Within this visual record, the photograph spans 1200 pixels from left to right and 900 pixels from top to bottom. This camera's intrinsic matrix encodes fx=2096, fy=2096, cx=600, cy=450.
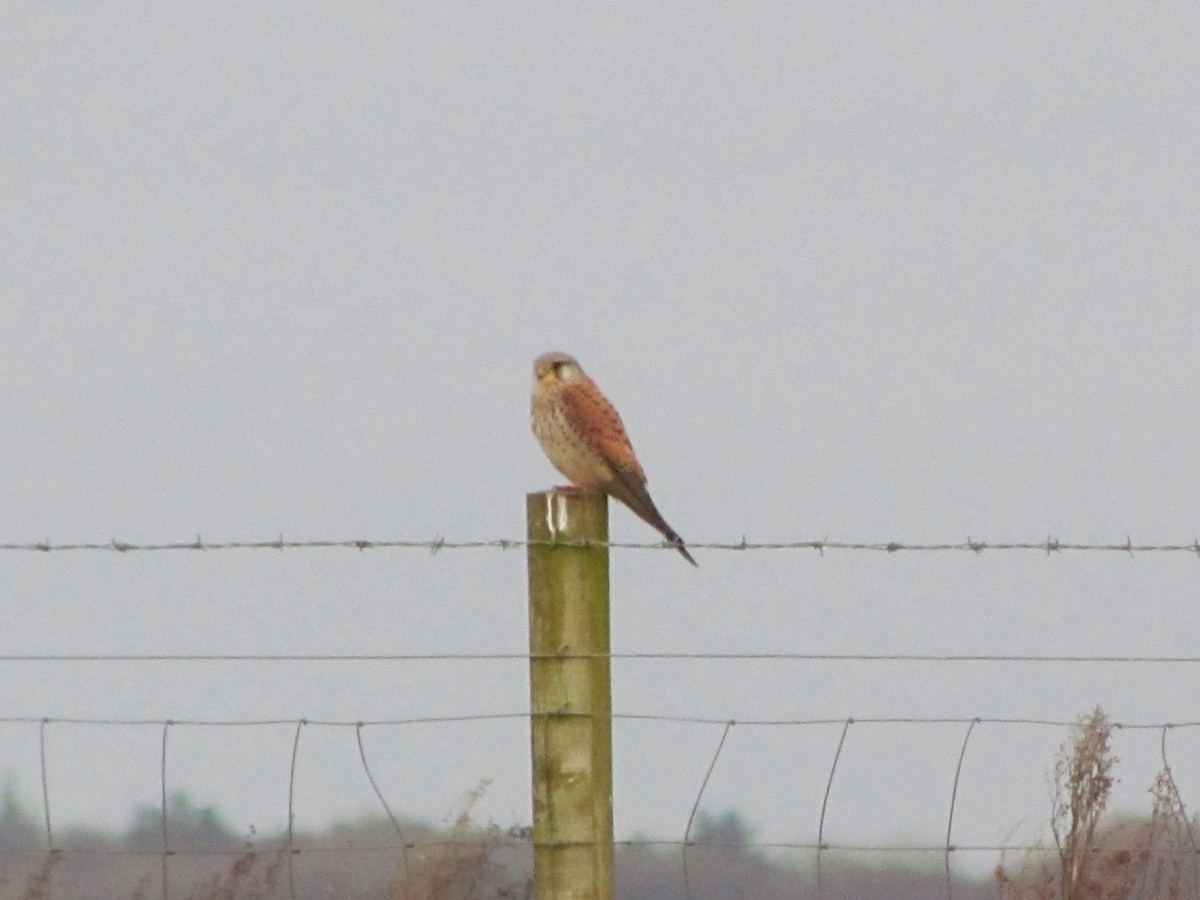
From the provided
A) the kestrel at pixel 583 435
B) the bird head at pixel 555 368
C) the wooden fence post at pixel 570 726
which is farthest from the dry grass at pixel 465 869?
the bird head at pixel 555 368

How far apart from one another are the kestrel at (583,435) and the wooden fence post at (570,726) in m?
2.28

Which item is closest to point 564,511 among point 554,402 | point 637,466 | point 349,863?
point 349,863

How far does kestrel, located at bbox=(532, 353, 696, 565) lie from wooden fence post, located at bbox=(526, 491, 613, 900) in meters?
2.28

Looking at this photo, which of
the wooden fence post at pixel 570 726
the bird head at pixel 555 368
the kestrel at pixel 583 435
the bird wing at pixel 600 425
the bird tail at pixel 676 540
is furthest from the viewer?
the bird head at pixel 555 368

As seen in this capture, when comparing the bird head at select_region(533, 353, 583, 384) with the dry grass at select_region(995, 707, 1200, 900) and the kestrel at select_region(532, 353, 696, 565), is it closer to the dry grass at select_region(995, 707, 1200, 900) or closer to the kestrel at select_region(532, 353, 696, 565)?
the kestrel at select_region(532, 353, 696, 565)

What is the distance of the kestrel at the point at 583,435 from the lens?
295 inches

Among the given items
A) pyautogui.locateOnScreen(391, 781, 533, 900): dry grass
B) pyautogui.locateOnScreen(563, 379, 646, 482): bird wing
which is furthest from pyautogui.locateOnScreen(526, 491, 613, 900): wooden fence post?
pyautogui.locateOnScreen(563, 379, 646, 482): bird wing

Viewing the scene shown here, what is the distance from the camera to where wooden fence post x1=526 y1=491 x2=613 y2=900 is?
4723mm

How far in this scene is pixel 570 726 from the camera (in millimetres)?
4738

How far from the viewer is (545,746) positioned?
187 inches

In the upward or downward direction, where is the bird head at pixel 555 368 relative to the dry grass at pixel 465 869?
upward

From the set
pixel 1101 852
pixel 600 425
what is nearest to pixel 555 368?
pixel 600 425

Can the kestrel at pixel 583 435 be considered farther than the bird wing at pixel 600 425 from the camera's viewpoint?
No

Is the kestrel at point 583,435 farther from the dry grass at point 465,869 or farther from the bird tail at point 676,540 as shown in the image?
the dry grass at point 465,869
